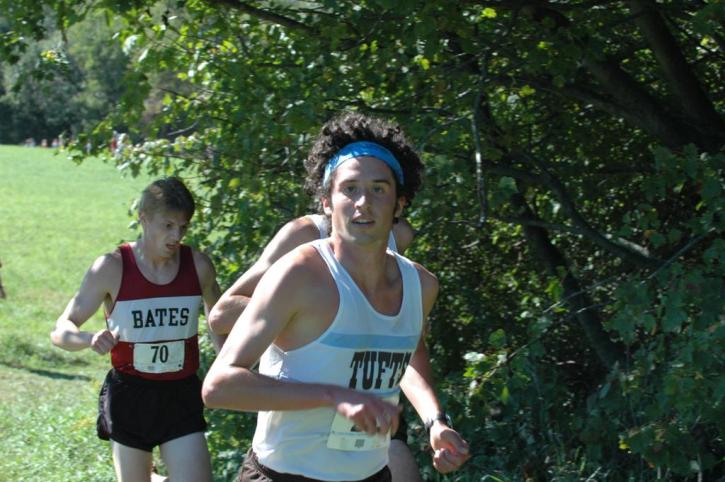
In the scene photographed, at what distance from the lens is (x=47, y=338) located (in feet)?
44.3

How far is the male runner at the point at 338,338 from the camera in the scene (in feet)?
9.93

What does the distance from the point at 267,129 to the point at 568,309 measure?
5.56 ft

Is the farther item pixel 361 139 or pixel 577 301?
pixel 577 301

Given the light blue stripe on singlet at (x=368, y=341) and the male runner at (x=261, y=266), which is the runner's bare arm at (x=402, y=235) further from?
the light blue stripe on singlet at (x=368, y=341)

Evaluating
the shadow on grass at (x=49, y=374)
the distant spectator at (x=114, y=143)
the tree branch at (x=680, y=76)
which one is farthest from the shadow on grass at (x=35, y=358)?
the tree branch at (x=680, y=76)

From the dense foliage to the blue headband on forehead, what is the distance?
1593 millimetres

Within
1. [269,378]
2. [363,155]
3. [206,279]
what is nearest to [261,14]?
[206,279]

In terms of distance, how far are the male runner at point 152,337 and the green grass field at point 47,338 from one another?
1734 millimetres

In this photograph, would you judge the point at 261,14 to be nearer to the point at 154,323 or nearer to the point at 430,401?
the point at 154,323

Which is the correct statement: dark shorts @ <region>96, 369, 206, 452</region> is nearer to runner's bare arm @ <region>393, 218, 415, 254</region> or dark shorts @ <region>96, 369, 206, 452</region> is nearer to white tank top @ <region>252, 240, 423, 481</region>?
runner's bare arm @ <region>393, 218, 415, 254</region>

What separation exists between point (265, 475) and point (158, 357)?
1.91 metres

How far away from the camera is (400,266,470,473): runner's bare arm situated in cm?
335

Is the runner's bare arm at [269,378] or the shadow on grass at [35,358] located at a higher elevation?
the shadow on grass at [35,358]

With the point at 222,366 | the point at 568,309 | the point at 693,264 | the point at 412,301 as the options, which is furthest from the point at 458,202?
the point at 222,366
